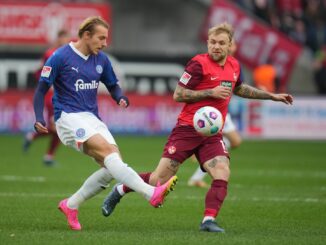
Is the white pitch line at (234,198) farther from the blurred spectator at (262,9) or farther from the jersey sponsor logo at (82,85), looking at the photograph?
the blurred spectator at (262,9)

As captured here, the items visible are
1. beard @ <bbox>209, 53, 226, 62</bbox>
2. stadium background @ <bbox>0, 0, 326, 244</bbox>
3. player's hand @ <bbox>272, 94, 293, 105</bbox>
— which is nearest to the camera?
beard @ <bbox>209, 53, 226, 62</bbox>

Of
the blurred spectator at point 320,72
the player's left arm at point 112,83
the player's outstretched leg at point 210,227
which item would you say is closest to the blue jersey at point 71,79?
the player's left arm at point 112,83

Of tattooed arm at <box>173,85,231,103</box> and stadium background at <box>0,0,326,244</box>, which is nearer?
tattooed arm at <box>173,85,231,103</box>

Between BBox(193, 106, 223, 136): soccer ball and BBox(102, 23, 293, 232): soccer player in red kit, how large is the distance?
0.14 metres

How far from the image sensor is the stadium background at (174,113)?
10.4 metres

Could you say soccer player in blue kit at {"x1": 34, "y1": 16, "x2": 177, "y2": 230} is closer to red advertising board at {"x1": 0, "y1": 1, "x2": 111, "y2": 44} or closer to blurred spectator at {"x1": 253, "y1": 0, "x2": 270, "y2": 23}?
red advertising board at {"x1": 0, "y1": 1, "x2": 111, "y2": 44}

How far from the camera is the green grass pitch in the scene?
8.79 meters

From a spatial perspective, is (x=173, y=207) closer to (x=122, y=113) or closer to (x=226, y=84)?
(x=226, y=84)

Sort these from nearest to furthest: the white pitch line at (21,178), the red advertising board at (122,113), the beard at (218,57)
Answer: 1. the beard at (218,57)
2. the white pitch line at (21,178)
3. the red advertising board at (122,113)

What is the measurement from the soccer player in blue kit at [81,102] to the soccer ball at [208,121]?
0.76 meters

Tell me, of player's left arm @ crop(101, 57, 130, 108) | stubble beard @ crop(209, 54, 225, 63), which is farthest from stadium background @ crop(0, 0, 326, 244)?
stubble beard @ crop(209, 54, 225, 63)

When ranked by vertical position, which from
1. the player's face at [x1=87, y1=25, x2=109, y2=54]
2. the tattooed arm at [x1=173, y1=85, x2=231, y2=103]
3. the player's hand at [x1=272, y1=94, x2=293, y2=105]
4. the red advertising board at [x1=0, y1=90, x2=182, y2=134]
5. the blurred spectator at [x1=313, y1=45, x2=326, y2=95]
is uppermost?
the player's face at [x1=87, y1=25, x2=109, y2=54]

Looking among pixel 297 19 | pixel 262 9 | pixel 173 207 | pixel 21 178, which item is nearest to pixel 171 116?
pixel 262 9

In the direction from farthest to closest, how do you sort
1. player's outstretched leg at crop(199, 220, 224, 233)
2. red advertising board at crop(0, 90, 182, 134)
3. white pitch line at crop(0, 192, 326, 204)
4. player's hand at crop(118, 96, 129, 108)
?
red advertising board at crop(0, 90, 182, 134), white pitch line at crop(0, 192, 326, 204), player's hand at crop(118, 96, 129, 108), player's outstretched leg at crop(199, 220, 224, 233)
